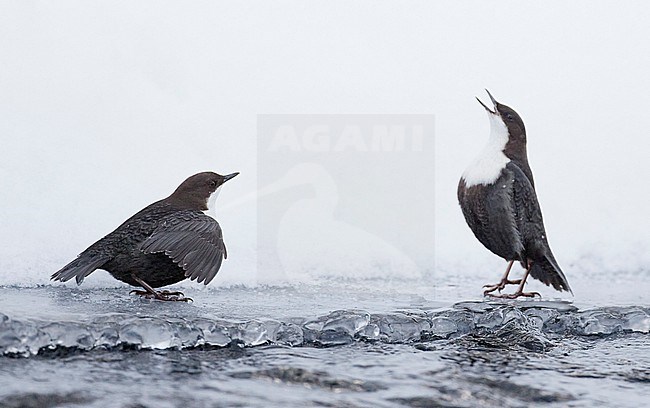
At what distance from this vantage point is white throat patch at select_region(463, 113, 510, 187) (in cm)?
283

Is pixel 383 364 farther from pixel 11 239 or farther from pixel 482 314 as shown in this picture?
pixel 11 239

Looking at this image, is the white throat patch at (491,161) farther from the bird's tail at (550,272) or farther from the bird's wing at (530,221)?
the bird's tail at (550,272)

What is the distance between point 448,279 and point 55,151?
6.12ft

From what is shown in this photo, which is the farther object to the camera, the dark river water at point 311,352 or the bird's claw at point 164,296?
the bird's claw at point 164,296

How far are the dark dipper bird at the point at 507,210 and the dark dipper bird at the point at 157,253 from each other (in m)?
0.88

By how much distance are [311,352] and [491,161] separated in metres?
1.29

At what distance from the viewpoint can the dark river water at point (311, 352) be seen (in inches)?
56.4

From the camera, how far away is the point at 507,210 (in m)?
2.78

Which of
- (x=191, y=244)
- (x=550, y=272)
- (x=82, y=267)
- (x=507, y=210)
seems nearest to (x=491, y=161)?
(x=507, y=210)

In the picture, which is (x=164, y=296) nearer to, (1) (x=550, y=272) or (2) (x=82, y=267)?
(2) (x=82, y=267)

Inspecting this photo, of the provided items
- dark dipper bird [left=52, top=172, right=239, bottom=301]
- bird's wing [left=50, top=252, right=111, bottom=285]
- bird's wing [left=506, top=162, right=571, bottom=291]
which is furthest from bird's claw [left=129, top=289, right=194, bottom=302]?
bird's wing [left=506, top=162, right=571, bottom=291]

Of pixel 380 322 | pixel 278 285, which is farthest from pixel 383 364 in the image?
pixel 278 285

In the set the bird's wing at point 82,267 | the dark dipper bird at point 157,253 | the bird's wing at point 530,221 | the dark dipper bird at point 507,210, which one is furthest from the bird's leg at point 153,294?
the bird's wing at point 530,221

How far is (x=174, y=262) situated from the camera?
7.52 ft
